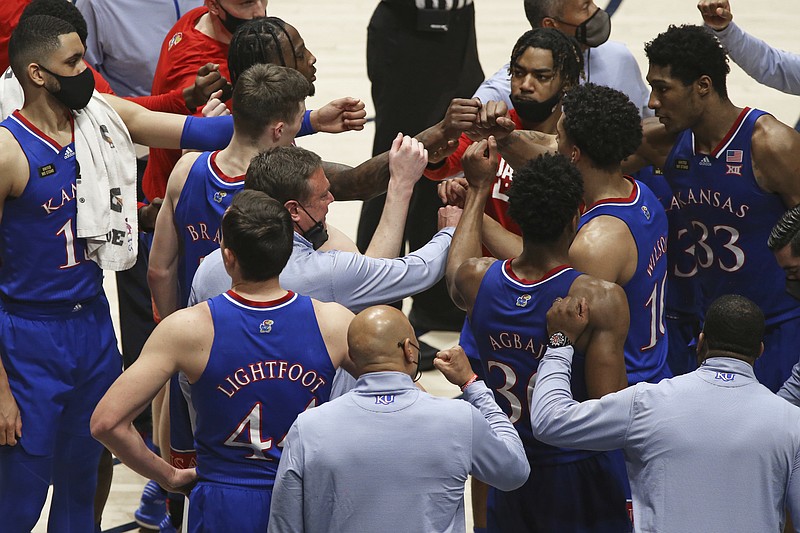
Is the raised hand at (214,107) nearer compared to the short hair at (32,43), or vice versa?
the short hair at (32,43)

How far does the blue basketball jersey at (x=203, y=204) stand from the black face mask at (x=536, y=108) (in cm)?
137

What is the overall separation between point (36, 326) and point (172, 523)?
104 centimetres

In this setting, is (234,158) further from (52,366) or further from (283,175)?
(52,366)

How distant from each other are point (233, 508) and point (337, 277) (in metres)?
0.85

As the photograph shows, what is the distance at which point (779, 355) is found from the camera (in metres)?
4.93

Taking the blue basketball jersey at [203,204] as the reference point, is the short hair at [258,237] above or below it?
above

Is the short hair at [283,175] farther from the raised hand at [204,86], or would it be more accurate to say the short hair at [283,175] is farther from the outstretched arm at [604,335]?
the raised hand at [204,86]

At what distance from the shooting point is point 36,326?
180 inches

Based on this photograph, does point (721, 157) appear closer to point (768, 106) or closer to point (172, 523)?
point (172, 523)

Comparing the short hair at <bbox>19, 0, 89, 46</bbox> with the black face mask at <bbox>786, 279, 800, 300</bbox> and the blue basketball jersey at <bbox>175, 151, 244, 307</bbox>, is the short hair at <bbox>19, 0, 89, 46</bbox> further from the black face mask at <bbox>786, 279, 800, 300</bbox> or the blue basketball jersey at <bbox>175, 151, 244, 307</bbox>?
the black face mask at <bbox>786, 279, 800, 300</bbox>

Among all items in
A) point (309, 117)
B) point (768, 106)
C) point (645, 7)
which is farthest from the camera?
point (645, 7)

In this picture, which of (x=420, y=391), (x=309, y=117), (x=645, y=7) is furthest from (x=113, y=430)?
(x=645, y=7)

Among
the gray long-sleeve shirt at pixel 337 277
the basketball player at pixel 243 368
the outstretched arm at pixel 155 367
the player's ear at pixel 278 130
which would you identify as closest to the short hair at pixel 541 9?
the player's ear at pixel 278 130

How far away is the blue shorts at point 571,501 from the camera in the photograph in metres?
4.12
